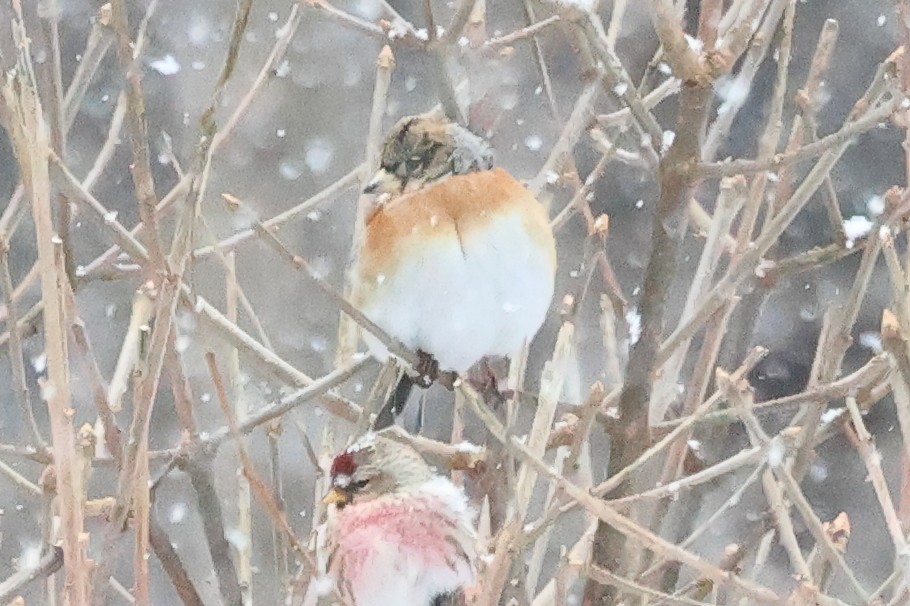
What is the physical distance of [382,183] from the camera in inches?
34.6

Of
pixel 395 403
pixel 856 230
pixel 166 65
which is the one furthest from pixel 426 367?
pixel 166 65

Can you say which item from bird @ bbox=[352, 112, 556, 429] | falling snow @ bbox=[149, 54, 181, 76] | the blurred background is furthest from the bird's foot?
falling snow @ bbox=[149, 54, 181, 76]

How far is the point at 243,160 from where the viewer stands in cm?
189

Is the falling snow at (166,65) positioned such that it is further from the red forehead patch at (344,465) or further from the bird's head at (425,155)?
the red forehead patch at (344,465)

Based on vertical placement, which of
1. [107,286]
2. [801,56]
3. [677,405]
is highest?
[801,56]

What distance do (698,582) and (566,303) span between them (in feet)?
0.75

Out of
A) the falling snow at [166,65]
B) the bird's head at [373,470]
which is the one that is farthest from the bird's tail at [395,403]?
the falling snow at [166,65]

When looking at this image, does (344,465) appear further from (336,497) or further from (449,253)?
(449,253)

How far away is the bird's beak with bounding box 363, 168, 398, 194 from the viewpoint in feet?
2.87

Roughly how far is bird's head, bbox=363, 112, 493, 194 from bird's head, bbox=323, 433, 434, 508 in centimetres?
20

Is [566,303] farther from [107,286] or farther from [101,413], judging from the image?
[107,286]

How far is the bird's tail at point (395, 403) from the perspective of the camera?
92 cm

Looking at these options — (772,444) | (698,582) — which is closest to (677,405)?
Result: (698,582)

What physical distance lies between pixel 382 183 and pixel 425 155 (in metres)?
0.04
